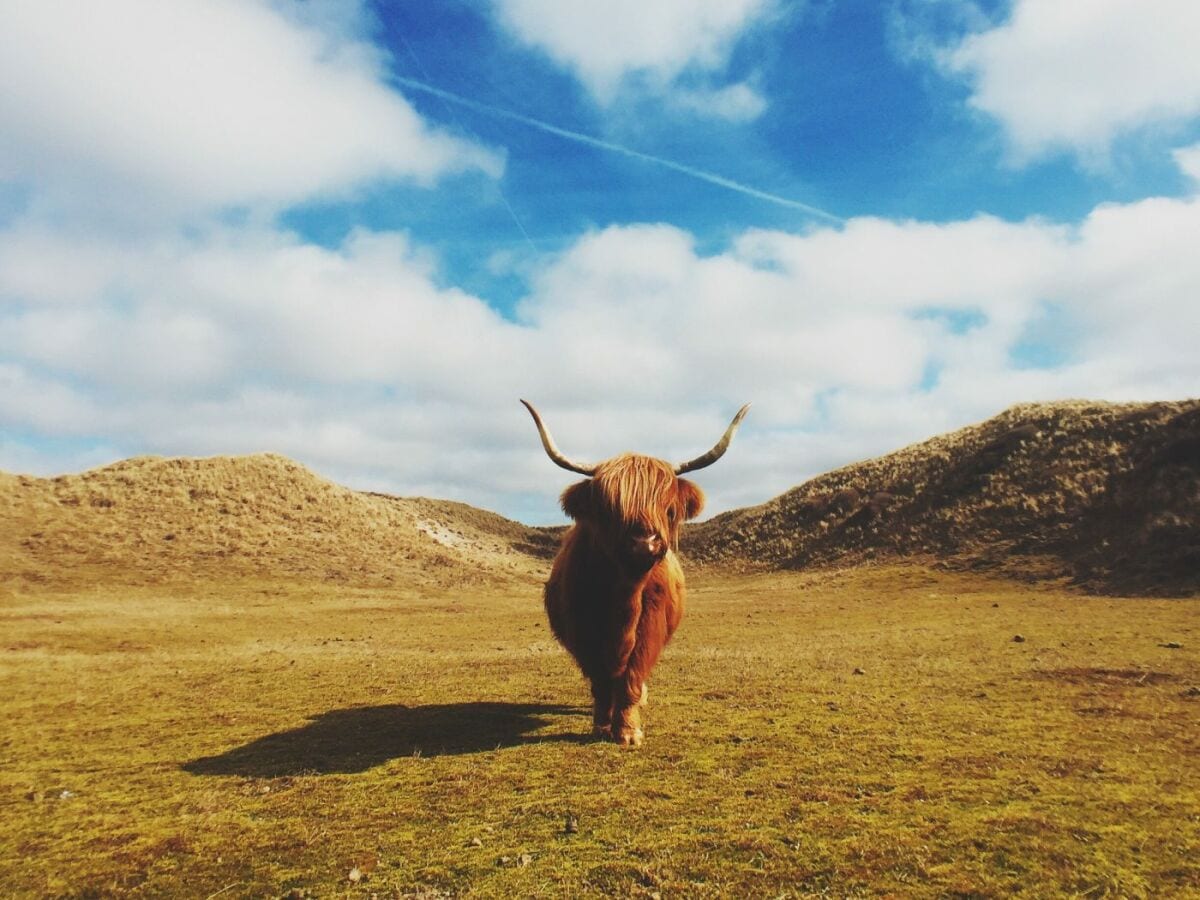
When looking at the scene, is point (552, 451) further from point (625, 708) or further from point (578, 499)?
point (625, 708)

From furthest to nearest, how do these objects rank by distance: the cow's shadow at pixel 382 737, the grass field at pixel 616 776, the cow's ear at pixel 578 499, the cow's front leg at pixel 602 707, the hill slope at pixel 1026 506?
the hill slope at pixel 1026 506, the cow's front leg at pixel 602 707, the cow's ear at pixel 578 499, the cow's shadow at pixel 382 737, the grass field at pixel 616 776

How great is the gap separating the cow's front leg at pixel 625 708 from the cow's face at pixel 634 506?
5.21 feet

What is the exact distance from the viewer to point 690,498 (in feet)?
21.9

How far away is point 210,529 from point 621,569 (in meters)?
43.4

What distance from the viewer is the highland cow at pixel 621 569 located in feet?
19.6

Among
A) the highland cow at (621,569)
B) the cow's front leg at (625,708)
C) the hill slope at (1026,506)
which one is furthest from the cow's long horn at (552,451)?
the hill slope at (1026,506)

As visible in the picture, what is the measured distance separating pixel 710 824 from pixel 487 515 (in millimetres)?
86579

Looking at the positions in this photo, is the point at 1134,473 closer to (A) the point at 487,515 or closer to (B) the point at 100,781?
(B) the point at 100,781

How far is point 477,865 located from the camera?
13.0 feet

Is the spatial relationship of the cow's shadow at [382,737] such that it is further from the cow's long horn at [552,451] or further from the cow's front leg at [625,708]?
the cow's long horn at [552,451]

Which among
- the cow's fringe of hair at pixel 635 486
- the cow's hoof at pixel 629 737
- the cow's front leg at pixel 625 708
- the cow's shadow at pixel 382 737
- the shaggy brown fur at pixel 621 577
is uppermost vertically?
the cow's fringe of hair at pixel 635 486

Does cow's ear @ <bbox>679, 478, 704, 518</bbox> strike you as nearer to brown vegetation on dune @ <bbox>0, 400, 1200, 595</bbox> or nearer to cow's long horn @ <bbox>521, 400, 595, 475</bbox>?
cow's long horn @ <bbox>521, 400, 595, 475</bbox>

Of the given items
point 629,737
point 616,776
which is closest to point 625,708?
point 629,737

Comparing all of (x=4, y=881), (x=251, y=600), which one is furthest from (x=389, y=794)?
(x=251, y=600)
